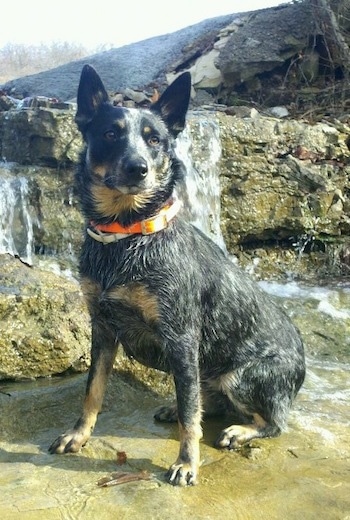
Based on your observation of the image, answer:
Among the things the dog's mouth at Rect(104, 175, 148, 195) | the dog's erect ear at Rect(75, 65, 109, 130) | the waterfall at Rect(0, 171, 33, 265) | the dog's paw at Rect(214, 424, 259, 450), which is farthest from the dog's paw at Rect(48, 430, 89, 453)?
the waterfall at Rect(0, 171, 33, 265)

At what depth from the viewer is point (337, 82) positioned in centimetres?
1072

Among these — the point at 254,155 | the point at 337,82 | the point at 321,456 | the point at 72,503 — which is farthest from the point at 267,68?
the point at 72,503

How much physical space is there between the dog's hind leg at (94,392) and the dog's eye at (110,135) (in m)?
1.10

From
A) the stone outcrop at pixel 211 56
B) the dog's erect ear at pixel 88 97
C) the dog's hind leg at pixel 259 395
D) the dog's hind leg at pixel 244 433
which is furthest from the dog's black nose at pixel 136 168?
the stone outcrop at pixel 211 56

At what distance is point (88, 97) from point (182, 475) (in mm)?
2175

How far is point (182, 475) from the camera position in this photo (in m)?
3.04

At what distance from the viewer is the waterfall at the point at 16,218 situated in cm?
617

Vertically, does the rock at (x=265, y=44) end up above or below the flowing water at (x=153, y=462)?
above

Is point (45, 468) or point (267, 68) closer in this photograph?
point (45, 468)

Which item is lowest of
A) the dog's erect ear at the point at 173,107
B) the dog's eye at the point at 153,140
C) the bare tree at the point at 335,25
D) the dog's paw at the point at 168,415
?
A: the dog's paw at the point at 168,415

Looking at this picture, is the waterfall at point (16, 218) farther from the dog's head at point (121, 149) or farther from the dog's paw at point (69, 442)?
the dog's paw at point (69, 442)

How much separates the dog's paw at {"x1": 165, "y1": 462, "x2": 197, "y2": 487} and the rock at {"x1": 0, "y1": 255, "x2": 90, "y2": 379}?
1.48 m

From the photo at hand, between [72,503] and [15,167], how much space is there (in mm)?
4568

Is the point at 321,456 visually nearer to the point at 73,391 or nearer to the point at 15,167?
the point at 73,391
